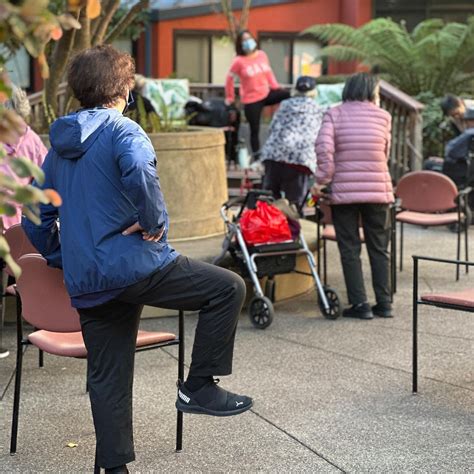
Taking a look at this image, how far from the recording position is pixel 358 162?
848 centimetres

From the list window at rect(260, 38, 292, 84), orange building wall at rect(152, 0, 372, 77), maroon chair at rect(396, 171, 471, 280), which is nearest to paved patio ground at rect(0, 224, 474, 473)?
maroon chair at rect(396, 171, 471, 280)

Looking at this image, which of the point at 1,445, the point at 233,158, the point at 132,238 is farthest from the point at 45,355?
the point at 233,158

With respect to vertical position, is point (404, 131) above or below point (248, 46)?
below

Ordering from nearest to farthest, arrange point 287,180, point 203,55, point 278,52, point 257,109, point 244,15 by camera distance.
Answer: point 287,180
point 257,109
point 244,15
point 203,55
point 278,52

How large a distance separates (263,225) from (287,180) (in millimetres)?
2844

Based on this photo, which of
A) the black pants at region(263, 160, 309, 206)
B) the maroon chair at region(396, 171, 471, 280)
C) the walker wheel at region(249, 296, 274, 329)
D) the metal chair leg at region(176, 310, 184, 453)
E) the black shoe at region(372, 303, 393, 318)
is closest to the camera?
the metal chair leg at region(176, 310, 184, 453)

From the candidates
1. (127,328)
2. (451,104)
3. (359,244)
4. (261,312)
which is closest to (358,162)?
(359,244)

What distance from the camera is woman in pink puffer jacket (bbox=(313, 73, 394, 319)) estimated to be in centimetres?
843

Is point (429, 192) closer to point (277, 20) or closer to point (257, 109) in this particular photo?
point (257, 109)

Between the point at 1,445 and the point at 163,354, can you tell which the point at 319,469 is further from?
the point at 163,354

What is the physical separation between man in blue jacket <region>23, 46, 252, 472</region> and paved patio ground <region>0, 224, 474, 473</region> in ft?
2.06

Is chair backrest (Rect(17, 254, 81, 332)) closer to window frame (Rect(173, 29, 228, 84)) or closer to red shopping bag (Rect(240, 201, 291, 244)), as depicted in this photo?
red shopping bag (Rect(240, 201, 291, 244))

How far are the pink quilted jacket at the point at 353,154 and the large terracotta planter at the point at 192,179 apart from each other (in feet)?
4.68

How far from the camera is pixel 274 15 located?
27375 millimetres
